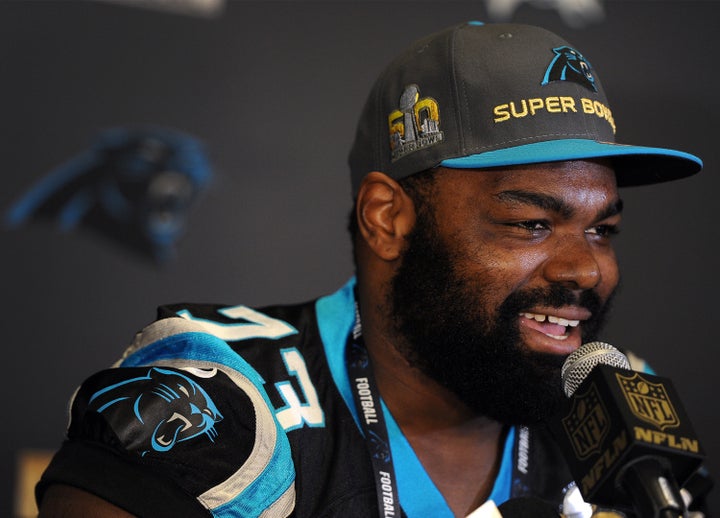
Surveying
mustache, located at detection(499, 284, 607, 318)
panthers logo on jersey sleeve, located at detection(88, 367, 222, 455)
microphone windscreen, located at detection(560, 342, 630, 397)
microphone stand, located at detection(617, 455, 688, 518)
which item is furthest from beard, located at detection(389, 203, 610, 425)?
microphone stand, located at detection(617, 455, 688, 518)

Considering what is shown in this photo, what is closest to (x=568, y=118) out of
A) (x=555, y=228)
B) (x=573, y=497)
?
(x=555, y=228)

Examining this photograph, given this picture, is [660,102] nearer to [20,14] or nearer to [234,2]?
[234,2]

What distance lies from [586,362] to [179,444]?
0.49 m

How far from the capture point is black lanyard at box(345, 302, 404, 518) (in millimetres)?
1266

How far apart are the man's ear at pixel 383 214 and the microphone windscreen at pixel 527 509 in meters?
0.58

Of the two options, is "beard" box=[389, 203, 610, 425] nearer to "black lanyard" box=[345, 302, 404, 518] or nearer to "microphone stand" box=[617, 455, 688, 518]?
"black lanyard" box=[345, 302, 404, 518]

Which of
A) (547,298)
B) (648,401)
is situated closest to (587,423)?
(648,401)

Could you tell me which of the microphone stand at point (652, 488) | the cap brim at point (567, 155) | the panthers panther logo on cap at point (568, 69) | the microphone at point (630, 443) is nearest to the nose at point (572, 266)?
the cap brim at point (567, 155)

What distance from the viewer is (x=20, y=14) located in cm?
218

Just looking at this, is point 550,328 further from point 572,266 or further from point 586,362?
point 586,362

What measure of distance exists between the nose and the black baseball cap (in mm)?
130

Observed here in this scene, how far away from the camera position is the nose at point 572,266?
1.24 meters

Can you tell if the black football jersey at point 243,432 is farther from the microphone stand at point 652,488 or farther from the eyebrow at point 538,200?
the microphone stand at point 652,488

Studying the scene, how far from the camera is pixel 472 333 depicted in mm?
1312
